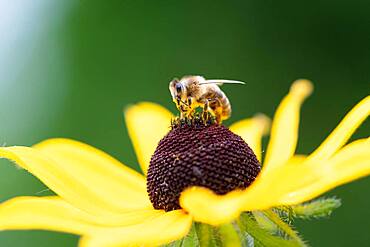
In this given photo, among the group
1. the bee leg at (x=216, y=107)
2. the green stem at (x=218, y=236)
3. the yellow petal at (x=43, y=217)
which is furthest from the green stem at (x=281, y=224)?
the bee leg at (x=216, y=107)

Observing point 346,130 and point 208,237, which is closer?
point 208,237

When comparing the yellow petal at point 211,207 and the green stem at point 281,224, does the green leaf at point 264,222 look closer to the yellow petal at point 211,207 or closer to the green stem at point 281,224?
the green stem at point 281,224

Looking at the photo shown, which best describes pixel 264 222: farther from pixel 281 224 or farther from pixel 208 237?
pixel 208 237

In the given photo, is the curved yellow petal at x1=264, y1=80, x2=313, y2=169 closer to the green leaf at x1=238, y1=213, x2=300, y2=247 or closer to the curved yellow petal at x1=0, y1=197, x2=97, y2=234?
the green leaf at x1=238, y1=213, x2=300, y2=247

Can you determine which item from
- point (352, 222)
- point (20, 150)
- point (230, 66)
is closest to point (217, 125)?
point (20, 150)

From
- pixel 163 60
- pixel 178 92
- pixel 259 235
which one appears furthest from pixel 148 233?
pixel 163 60

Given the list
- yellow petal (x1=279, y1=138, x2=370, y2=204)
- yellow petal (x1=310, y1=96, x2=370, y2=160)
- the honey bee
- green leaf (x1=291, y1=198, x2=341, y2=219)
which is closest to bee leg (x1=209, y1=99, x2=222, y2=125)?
the honey bee

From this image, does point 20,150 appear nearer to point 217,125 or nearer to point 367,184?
point 217,125
